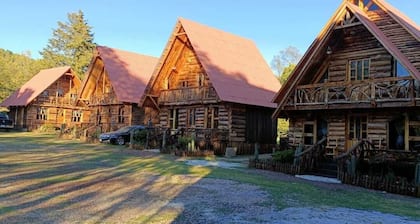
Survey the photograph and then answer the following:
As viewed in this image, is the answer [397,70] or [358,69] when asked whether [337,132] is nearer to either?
[358,69]

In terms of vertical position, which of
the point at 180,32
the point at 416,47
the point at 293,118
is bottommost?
the point at 293,118

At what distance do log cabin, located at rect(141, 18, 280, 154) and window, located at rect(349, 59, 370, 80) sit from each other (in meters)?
8.26

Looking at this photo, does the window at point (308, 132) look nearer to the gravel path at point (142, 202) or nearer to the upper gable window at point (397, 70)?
the upper gable window at point (397, 70)

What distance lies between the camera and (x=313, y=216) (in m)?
9.19

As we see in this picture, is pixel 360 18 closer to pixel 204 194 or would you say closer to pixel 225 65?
pixel 204 194

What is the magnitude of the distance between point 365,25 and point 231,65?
14.4 m

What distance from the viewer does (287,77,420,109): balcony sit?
1623 cm

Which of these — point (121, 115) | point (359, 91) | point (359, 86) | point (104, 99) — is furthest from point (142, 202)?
point (104, 99)

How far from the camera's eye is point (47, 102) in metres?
51.9

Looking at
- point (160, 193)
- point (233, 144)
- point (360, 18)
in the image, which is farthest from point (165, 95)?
point (160, 193)

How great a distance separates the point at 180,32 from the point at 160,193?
1994 centimetres

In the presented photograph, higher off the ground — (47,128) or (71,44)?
(71,44)

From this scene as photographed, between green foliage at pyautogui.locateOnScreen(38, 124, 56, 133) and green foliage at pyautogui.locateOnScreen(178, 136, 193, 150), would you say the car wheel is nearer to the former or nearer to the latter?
green foliage at pyautogui.locateOnScreen(178, 136, 193, 150)

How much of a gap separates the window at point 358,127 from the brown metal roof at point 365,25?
11.0 feet
